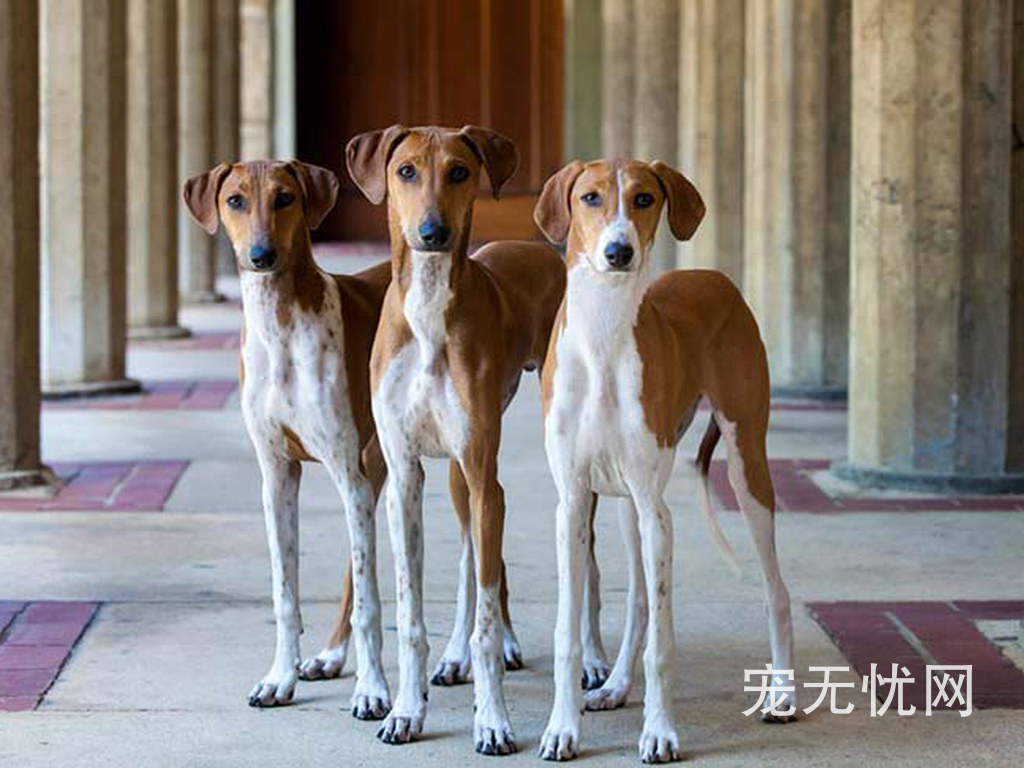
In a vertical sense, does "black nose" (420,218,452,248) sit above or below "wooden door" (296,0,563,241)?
below

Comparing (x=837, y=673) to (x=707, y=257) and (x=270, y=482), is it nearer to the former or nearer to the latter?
(x=270, y=482)

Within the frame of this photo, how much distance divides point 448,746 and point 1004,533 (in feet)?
12.8

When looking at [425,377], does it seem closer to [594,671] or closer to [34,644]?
[594,671]

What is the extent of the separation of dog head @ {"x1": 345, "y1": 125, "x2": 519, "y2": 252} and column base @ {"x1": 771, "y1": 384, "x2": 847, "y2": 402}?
8.02 metres

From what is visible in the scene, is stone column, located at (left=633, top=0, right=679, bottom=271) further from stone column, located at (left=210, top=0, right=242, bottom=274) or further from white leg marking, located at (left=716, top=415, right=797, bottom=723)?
white leg marking, located at (left=716, top=415, right=797, bottom=723)

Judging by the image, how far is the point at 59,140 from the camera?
14.0 m

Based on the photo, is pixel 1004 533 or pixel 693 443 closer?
pixel 1004 533

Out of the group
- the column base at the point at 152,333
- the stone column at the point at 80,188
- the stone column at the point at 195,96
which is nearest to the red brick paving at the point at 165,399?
the stone column at the point at 80,188

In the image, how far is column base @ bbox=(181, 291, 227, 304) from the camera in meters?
22.3

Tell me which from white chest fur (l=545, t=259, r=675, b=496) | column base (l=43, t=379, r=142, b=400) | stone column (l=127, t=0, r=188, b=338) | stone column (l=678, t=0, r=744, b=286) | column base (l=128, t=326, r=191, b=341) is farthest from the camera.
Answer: column base (l=128, t=326, r=191, b=341)

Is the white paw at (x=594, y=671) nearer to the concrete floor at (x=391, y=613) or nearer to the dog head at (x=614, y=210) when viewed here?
the concrete floor at (x=391, y=613)

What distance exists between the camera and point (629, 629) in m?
6.42

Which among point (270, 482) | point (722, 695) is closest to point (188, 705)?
point (270, 482)

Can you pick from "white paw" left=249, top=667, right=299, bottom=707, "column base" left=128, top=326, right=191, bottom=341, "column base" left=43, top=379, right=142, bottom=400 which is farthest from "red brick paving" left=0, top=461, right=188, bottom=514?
"column base" left=128, top=326, right=191, bottom=341
